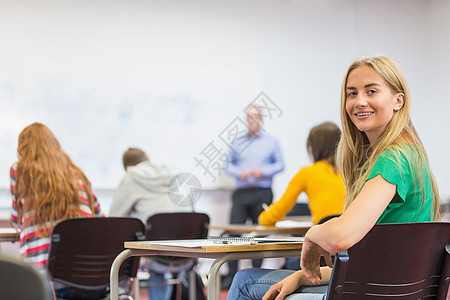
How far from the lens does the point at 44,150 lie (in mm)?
3131

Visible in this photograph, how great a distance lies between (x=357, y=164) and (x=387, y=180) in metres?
0.38

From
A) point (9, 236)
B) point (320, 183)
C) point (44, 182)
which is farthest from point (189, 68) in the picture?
point (9, 236)

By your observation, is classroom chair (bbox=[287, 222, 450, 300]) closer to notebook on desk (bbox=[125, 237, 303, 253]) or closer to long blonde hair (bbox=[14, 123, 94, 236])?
notebook on desk (bbox=[125, 237, 303, 253])

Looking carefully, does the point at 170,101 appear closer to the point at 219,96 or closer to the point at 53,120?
the point at 219,96

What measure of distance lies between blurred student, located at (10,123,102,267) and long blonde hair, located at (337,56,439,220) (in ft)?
5.00

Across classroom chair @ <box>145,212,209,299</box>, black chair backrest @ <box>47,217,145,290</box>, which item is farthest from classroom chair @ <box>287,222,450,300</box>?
classroom chair @ <box>145,212,209,299</box>

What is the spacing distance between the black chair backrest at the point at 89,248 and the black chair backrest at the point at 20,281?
202 cm

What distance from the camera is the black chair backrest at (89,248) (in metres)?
2.86

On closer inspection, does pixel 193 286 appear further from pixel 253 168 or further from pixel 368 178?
pixel 368 178

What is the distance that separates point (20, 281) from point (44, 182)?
89.6 inches

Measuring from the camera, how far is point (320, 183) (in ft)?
11.6

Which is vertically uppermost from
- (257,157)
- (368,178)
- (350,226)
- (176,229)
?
(368,178)

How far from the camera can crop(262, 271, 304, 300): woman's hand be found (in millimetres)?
1752

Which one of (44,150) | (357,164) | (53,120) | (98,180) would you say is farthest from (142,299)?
(357,164)
